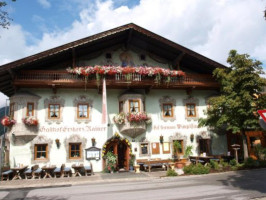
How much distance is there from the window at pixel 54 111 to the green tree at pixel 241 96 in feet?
36.8

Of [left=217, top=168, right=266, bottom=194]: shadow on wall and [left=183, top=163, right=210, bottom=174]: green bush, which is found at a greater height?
[left=183, top=163, right=210, bottom=174]: green bush

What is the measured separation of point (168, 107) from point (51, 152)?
940 cm

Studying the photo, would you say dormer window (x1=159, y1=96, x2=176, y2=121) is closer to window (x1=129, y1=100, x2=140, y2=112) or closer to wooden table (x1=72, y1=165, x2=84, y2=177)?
window (x1=129, y1=100, x2=140, y2=112)

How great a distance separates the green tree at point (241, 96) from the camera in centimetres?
1562

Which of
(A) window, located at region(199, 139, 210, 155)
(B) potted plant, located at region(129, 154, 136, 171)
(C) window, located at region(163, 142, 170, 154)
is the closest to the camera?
(B) potted plant, located at region(129, 154, 136, 171)

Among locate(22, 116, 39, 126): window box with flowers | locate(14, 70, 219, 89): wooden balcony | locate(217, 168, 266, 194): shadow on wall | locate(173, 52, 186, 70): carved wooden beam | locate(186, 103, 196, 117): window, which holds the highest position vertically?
locate(173, 52, 186, 70): carved wooden beam

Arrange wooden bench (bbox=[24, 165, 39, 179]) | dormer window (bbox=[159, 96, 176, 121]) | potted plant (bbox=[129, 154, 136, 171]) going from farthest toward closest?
dormer window (bbox=[159, 96, 176, 121]) → potted plant (bbox=[129, 154, 136, 171]) → wooden bench (bbox=[24, 165, 39, 179])

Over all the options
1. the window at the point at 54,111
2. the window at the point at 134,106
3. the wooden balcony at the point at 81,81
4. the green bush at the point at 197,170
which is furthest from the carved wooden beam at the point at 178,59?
the window at the point at 54,111

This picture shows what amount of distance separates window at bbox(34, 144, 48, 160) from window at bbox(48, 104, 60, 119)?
6.89 feet

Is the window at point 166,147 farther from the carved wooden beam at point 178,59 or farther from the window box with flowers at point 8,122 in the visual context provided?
the window box with flowers at point 8,122

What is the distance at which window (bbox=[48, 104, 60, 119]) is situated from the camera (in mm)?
17156

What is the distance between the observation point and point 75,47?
17.0 m

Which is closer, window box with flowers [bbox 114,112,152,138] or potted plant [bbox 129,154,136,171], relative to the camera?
window box with flowers [bbox 114,112,152,138]

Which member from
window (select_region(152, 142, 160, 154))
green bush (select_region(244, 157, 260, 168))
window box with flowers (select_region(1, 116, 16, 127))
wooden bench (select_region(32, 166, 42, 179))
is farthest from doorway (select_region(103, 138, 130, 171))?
green bush (select_region(244, 157, 260, 168))
